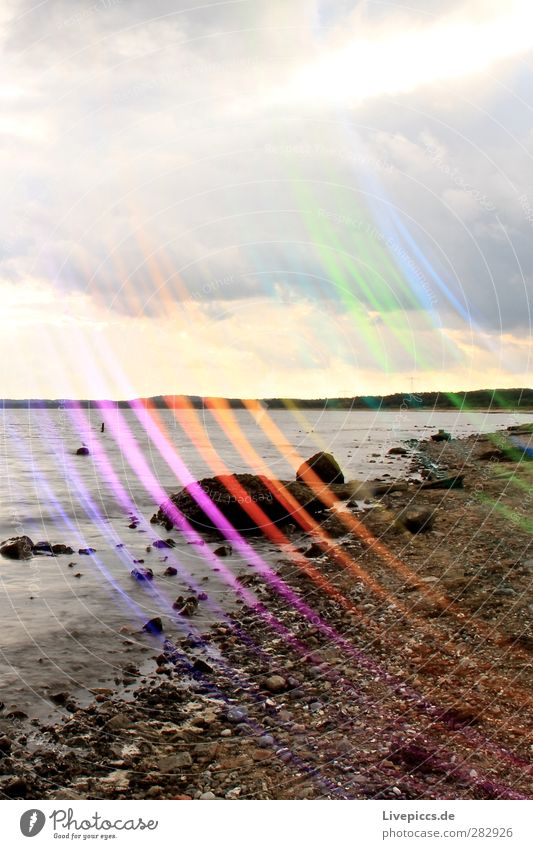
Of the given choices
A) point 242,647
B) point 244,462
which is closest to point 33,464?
point 244,462

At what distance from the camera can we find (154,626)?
11.1 m

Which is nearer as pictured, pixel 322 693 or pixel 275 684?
pixel 322 693

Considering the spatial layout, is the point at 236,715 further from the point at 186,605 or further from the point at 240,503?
the point at 240,503

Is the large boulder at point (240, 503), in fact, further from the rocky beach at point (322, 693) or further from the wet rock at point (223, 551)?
the rocky beach at point (322, 693)

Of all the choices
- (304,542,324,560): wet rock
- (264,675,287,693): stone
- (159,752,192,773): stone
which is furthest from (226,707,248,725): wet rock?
(304,542,324,560): wet rock

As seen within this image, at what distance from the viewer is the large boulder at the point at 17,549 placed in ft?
52.3

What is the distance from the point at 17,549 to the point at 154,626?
654 centimetres

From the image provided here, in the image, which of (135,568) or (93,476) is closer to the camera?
(135,568)

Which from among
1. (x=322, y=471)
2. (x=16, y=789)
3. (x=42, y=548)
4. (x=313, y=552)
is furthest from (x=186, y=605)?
(x=322, y=471)

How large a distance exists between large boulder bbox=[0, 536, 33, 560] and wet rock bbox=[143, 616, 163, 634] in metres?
6.20
